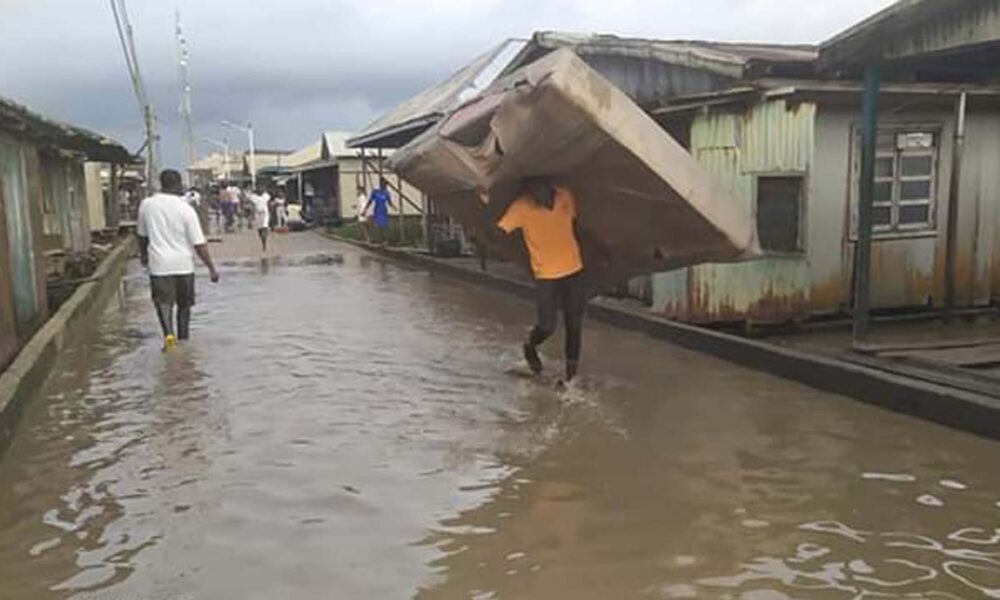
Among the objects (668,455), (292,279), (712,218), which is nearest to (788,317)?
(712,218)

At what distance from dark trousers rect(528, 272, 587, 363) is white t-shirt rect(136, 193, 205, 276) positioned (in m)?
3.94

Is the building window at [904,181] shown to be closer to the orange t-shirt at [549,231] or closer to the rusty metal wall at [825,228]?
the rusty metal wall at [825,228]

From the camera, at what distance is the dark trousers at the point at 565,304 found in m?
7.88

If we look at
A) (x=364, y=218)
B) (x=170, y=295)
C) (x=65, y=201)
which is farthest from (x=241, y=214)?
(x=170, y=295)

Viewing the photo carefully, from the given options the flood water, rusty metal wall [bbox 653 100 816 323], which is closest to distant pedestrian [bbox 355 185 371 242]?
rusty metal wall [bbox 653 100 816 323]

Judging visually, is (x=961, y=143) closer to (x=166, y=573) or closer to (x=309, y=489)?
(x=309, y=489)

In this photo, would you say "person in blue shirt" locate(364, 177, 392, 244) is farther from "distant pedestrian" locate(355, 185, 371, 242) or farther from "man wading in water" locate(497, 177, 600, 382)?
"man wading in water" locate(497, 177, 600, 382)

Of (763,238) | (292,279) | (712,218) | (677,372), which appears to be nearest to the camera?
(712,218)

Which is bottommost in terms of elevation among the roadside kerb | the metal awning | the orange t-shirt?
the roadside kerb

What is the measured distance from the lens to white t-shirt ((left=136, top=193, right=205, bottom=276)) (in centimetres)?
973

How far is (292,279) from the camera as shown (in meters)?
Answer: 18.5

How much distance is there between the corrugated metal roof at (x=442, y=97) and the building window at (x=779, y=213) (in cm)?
584

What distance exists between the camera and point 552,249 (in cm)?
775

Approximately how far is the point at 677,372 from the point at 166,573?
5.57 metres
